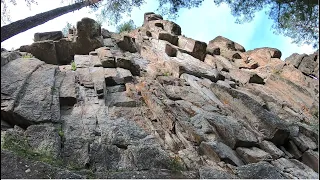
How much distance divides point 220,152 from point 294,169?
81.8 inches

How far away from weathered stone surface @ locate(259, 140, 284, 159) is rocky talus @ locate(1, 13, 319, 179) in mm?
45

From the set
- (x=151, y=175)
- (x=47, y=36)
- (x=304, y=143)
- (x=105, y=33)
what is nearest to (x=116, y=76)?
(x=47, y=36)

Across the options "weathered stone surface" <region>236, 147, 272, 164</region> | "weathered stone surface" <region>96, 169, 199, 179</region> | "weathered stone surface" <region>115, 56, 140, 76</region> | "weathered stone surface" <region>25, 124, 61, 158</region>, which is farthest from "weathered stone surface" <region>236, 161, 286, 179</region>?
"weathered stone surface" <region>115, 56, 140, 76</region>

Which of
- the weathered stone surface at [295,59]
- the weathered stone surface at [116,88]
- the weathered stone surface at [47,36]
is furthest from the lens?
the weathered stone surface at [295,59]

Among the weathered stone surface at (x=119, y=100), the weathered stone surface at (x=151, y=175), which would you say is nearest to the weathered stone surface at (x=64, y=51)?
the weathered stone surface at (x=119, y=100)

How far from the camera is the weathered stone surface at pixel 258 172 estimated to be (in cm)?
753

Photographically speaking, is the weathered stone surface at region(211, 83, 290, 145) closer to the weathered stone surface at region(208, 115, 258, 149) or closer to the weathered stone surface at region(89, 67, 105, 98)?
the weathered stone surface at region(208, 115, 258, 149)

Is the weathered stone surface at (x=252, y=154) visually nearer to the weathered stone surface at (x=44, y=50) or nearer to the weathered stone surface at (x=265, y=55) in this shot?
the weathered stone surface at (x=44, y=50)

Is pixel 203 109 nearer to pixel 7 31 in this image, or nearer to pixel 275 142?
pixel 275 142

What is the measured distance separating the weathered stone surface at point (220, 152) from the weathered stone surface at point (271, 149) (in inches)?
46.0

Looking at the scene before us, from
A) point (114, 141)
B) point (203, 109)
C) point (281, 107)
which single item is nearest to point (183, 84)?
point (203, 109)

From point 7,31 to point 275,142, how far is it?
373 inches

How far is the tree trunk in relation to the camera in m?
11.1

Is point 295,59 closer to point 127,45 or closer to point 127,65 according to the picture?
point 127,45
